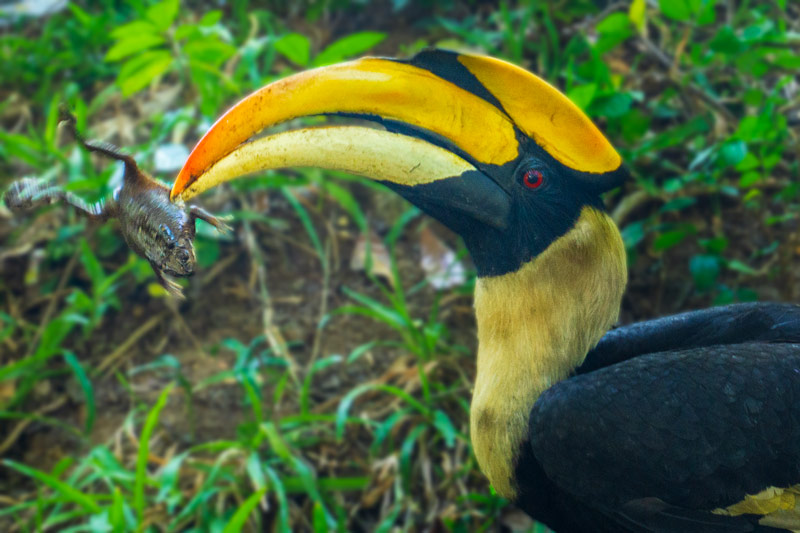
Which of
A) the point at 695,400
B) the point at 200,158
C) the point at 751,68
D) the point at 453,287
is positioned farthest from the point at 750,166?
the point at 200,158

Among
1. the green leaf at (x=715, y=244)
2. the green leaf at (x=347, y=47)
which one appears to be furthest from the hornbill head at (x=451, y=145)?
the green leaf at (x=347, y=47)

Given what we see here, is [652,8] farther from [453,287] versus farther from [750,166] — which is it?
[453,287]

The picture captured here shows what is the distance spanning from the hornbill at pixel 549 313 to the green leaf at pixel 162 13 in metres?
1.49

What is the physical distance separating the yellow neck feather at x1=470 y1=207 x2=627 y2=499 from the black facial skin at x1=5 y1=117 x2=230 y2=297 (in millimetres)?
545

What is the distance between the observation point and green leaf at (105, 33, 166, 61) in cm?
247

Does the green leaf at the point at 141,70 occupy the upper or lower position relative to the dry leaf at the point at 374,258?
upper

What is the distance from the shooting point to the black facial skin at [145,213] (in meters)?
1.13

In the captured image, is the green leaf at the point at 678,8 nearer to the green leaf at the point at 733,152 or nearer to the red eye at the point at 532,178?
the green leaf at the point at 733,152

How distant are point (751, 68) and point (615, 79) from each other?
0.41 metres

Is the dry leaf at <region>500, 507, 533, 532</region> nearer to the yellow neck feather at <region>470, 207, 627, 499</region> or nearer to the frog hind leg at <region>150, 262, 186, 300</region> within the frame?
the yellow neck feather at <region>470, 207, 627, 499</region>

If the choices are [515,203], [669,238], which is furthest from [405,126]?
[669,238]

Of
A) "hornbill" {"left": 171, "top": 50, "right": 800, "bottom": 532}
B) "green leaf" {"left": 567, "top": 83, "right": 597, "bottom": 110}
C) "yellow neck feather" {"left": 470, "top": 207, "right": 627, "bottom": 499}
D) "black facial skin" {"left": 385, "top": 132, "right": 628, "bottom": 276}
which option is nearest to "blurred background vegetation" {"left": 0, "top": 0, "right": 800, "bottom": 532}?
"green leaf" {"left": 567, "top": 83, "right": 597, "bottom": 110}

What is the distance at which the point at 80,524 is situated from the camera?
214 cm

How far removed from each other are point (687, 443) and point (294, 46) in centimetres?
166
